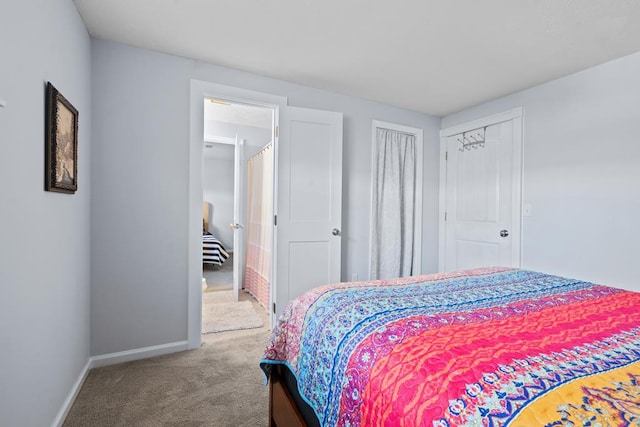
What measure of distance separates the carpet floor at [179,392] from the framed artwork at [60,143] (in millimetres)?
1260

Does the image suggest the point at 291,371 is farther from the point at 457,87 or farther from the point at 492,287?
the point at 457,87

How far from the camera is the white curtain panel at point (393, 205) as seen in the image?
355cm

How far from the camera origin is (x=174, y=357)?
94.1 inches

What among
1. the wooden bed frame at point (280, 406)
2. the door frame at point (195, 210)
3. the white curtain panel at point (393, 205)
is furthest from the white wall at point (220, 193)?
the wooden bed frame at point (280, 406)

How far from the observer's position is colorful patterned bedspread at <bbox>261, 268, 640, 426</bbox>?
2.21 feet

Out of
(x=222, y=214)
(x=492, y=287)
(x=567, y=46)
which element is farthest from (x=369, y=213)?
(x=222, y=214)

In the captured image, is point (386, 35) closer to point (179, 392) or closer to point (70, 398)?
point (179, 392)

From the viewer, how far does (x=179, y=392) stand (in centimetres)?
192

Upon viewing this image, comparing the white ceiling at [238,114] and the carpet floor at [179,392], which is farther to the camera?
the white ceiling at [238,114]

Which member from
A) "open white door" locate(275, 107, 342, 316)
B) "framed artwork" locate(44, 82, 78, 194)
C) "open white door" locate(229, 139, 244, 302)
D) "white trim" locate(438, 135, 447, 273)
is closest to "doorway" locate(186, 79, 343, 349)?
"open white door" locate(275, 107, 342, 316)

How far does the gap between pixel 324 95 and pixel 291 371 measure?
2666 mm

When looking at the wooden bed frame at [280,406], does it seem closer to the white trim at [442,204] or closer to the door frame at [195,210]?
the door frame at [195,210]

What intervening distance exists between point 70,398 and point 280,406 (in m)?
1.32

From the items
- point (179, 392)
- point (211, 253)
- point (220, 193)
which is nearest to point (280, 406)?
point (179, 392)
